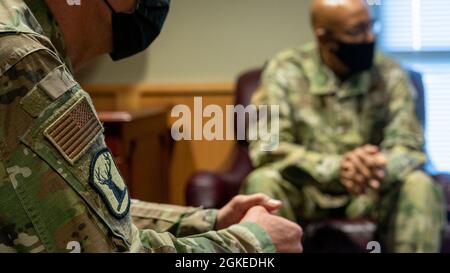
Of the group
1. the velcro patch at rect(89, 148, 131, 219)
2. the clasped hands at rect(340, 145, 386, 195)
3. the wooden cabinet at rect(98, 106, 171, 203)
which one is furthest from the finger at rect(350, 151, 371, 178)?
the velcro patch at rect(89, 148, 131, 219)

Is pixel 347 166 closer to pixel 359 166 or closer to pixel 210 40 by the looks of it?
pixel 359 166

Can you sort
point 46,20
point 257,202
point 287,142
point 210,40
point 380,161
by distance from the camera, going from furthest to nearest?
point 287,142 → point 380,161 → point 210,40 → point 257,202 → point 46,20

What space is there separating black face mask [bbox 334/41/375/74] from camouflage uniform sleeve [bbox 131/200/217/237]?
863 millimetres

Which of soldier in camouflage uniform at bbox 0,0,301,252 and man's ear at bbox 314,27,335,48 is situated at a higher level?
soldier in camouflage uniform at bbox 0,0,301,252

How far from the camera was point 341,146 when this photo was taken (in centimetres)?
176

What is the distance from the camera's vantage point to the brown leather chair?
5.37ft

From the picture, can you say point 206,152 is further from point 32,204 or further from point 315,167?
point 32,204

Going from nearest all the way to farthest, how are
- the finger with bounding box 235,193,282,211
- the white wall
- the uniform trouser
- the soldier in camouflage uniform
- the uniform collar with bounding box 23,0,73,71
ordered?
the soldier in camouflage uniform, the uniform collar with bounding box 23,0,73,71, the finger with bounding box 235,193,282,211, the white wall, the uniform trouser

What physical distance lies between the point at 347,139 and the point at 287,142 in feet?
0.52

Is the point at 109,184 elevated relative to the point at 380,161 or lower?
elevated

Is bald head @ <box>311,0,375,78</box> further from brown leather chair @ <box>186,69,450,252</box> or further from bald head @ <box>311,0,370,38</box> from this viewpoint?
brown leather chair @ <box>186,69,450,252</box>

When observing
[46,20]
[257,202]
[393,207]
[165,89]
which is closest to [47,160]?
[46,20]

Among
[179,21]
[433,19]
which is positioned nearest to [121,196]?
[179,21]
